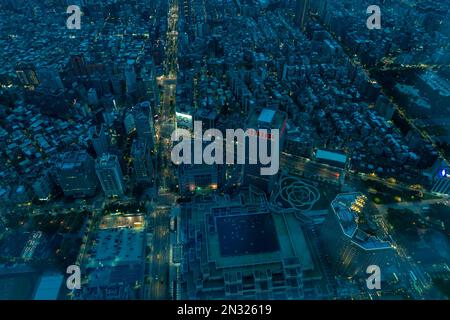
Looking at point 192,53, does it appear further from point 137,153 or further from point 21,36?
point 21,36

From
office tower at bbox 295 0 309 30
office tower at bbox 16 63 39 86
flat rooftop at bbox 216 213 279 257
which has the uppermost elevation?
office tower at bbox 295 0 309 30

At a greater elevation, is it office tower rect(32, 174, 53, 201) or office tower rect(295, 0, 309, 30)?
office tower rect(295, 0, 309, 30)

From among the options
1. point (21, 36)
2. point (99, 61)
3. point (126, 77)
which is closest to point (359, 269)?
point (126, 77)

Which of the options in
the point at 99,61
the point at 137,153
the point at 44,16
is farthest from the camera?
the point at 44,16

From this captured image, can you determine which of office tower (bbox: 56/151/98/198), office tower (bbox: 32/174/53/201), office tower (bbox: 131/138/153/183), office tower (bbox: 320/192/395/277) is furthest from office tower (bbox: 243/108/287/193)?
office tower (bbox: 32/174/53/201)

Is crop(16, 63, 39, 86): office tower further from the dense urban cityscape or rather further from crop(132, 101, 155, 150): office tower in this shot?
crop(132, 101, 155, 150): office tower

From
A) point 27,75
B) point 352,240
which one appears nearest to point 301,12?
point 27,75
